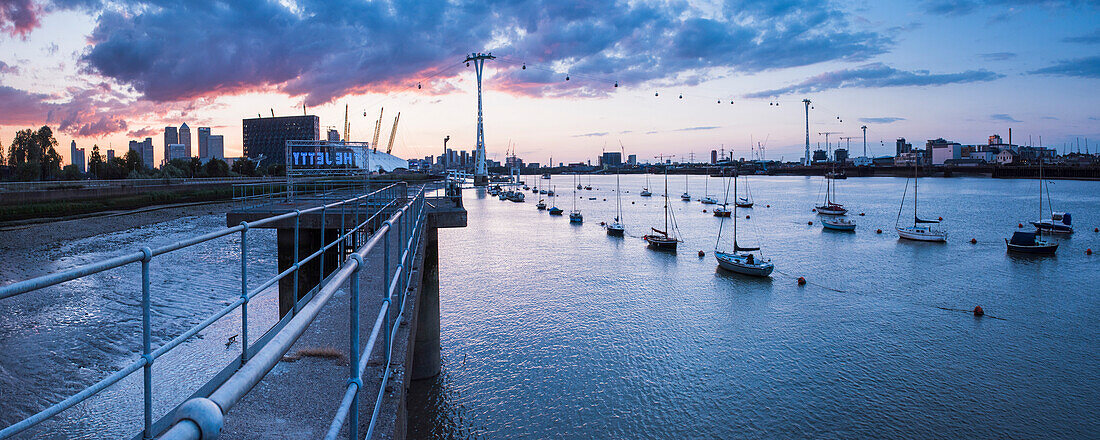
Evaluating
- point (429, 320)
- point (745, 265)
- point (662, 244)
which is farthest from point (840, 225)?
point (429, 320)

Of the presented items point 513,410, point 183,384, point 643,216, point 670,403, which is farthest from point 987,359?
point 643,216

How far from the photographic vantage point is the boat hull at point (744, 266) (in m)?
36.5

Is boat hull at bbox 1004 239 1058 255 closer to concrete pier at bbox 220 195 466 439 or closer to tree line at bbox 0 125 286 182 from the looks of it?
concrete pier at bbox 220 195 466 439

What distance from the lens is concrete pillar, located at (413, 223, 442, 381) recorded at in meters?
17.9

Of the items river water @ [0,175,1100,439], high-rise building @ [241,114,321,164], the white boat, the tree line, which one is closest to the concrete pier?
river water @ [0,175,1100,439]

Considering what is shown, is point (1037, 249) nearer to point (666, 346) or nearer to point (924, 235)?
point (924, 235)

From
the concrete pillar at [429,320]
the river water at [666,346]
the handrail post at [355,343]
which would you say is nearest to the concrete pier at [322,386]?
the handrail post at [355,343]

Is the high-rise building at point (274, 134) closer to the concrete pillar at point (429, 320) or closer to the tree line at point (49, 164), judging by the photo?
the tree line at point (49, 164)

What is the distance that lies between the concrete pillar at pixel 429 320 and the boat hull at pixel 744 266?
23.2m

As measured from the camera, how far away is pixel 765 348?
24078 millimetres

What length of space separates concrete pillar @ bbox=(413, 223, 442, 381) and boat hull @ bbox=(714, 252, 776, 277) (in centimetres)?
2323

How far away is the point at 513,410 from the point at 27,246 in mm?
33113

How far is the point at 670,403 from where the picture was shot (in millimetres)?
18797

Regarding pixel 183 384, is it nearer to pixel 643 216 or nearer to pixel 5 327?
pixel 5 327
